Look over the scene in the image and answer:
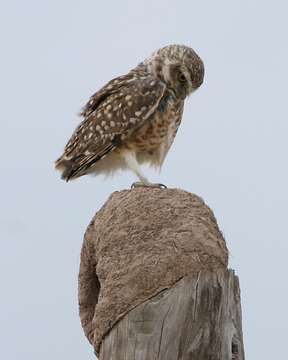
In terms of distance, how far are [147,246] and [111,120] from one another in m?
2.42

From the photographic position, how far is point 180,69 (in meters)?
7.52

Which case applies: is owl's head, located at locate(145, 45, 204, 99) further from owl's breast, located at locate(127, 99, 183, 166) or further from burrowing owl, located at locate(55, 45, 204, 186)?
owl's breast, located at locate(127, 99, 183, 166)

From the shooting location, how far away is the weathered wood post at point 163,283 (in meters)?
4.88

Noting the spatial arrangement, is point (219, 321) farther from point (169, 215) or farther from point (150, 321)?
point (169, 215)

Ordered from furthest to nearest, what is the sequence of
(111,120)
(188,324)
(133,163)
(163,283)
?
(111,120) → (133,163) → (163,283) → (188,324)

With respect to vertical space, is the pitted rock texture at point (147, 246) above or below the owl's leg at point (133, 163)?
below

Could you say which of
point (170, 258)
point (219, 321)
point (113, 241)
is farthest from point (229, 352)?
point (113, 241)

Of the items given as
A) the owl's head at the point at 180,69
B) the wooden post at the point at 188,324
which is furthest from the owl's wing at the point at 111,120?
the wooden post at the point at 188,324

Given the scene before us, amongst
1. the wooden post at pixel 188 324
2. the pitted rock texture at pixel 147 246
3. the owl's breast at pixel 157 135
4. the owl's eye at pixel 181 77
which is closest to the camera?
the wooden post at pixel 188 324

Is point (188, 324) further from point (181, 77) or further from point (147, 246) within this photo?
point (181, 77)

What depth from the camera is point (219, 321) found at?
4934 mm

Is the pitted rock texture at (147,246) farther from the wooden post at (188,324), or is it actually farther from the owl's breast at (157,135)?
the owl's breast at (157,135)

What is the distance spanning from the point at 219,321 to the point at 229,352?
0.61 feet

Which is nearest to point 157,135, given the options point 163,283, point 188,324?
point 163,283
